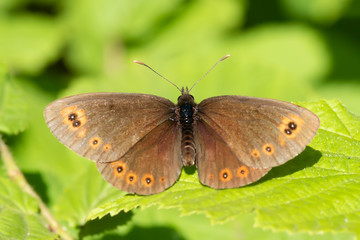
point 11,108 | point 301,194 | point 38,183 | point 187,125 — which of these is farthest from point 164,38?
point 301,194

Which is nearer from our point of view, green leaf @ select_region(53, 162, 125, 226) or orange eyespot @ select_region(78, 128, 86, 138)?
orange eyespot @ select_region(78, 128, 86, 138)

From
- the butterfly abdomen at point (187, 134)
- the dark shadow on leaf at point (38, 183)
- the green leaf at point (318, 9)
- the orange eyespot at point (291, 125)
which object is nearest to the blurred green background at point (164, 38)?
the green leaf at point (318, 9)

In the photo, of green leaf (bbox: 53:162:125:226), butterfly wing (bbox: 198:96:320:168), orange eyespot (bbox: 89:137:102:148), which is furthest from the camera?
green leaf (bbox: 53:162:125:226)

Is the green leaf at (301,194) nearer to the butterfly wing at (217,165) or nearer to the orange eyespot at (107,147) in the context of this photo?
the butterfly wing at (217,165)

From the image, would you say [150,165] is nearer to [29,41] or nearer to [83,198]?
[83,198]

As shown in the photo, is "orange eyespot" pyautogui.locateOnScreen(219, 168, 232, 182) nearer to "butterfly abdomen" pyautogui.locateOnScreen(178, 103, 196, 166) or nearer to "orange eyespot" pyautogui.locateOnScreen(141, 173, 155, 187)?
"butterfly abdomen" pyautogui.locateOnScreen(178, 103, 196, 166)

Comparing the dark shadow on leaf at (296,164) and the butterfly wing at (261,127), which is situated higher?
the butterfly wing at (261,127)

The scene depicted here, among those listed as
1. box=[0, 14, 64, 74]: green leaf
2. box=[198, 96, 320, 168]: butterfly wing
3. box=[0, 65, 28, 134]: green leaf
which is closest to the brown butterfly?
box=[198, 96, 320, 168]: butterfly wing
